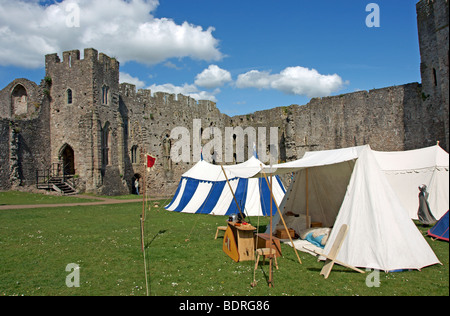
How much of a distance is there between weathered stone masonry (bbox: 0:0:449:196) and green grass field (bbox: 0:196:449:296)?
11.5 metres

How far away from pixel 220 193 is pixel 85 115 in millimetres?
12100

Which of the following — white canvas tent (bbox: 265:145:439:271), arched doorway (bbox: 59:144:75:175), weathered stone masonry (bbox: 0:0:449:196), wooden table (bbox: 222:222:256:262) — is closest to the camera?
white canvas tent (bbox: 265:145:439:271)

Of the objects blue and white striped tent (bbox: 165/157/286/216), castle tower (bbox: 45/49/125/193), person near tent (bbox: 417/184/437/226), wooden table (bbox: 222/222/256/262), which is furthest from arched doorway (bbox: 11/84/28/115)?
person near tent (bbox: 417/184/437/226)

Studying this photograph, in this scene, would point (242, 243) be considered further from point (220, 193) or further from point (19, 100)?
point (19, 100)

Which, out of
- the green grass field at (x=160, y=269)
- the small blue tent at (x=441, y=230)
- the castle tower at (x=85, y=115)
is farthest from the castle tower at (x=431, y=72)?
the castle tower at (x=85, y=115)

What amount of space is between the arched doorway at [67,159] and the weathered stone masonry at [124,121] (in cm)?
7

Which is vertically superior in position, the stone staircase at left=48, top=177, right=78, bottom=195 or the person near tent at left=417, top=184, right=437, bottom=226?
the stone staircase at left=48, top=177, right=78, bottom=195

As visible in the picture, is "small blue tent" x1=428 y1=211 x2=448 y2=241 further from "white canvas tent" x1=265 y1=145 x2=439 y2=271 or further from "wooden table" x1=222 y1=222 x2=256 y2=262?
"wooden table" x1=222 y1=222 x2=256 y2=262

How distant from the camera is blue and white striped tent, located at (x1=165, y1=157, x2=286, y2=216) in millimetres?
13430

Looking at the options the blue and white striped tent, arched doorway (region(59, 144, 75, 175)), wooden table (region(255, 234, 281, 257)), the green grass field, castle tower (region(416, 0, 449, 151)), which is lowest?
the green grass field

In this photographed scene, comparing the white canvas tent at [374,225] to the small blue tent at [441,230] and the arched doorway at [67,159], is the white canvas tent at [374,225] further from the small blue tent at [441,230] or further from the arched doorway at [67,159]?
the arched doorway at [67,159]

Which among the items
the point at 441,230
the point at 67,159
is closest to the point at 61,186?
the point at 67,159

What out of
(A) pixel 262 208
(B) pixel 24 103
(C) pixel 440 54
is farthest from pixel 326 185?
(B) pixel 24 103

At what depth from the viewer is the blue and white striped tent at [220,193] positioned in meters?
13.4
